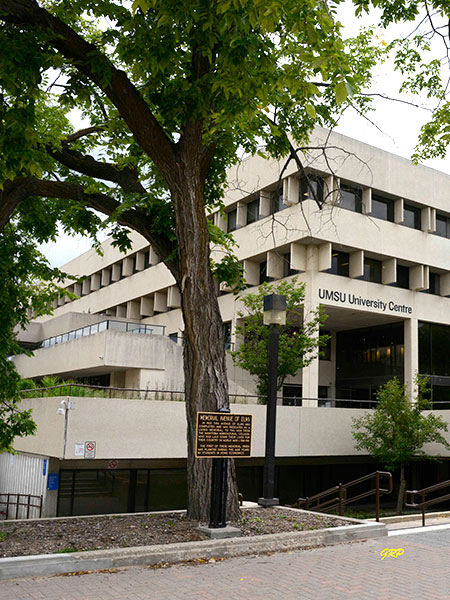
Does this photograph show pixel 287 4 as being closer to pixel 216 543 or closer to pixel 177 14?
pixel 177 14

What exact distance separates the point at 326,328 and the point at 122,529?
1132 inches

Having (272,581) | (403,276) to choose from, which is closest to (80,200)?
(272,581)

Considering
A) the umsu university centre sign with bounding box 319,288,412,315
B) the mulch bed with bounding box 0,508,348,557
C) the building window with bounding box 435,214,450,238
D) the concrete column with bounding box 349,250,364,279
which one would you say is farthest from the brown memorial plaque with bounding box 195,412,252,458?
the building window with bounding box 435,214,450,238

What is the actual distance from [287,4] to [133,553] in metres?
6.69

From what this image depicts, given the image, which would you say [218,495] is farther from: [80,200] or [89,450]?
[89,450]

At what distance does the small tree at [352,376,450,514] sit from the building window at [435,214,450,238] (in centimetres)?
1288

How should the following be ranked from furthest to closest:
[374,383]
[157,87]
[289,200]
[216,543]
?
[374,383]
[289,200]
[157,87]
[216,543]

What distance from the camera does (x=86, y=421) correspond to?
1909cm

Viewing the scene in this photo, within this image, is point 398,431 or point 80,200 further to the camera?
point 398,431

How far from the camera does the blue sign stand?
2102 cm

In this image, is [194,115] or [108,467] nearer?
[194,115]

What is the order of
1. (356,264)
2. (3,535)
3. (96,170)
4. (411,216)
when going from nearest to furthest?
(3,535) → (96,170) → (356,264) → (411,216)

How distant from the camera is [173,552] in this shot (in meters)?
8.00

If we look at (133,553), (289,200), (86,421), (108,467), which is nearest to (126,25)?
(133,553)
